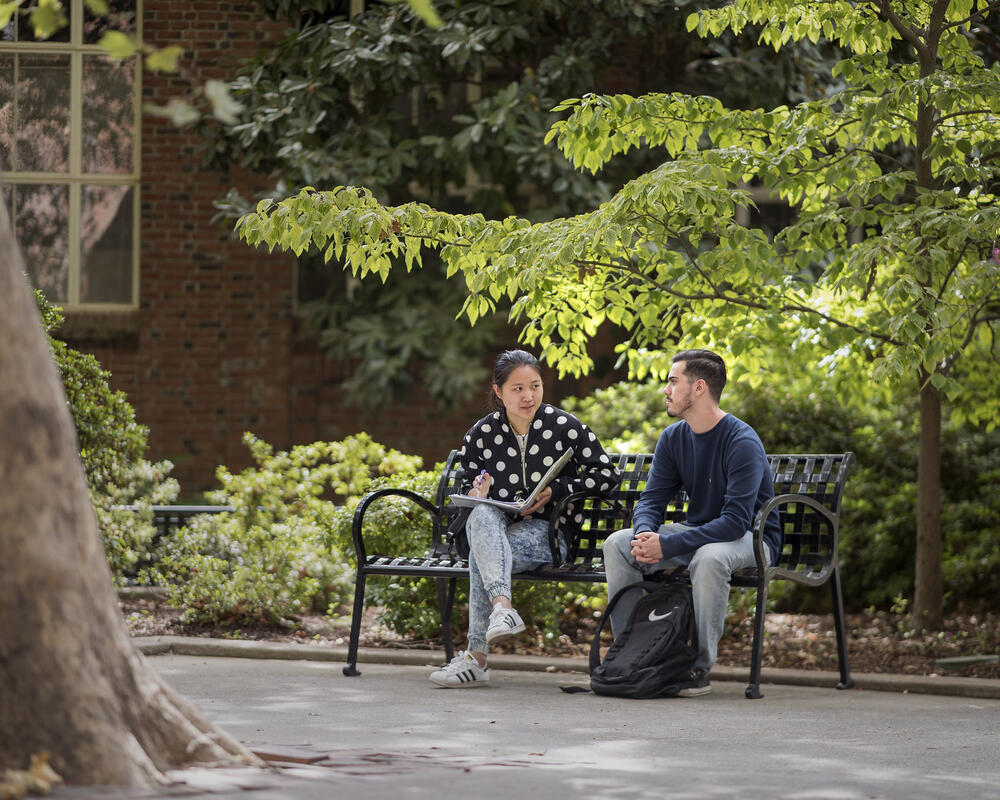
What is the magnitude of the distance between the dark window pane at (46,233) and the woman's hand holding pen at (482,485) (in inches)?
322

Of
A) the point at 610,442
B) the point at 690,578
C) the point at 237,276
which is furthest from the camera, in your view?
the point at 237,276

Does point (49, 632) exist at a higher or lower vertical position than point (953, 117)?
lower

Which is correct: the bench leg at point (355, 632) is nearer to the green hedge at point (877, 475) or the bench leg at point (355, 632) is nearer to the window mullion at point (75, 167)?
the green hedge at point (877, 475)

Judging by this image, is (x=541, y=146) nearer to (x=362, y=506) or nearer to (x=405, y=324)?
(x=405, y=324)

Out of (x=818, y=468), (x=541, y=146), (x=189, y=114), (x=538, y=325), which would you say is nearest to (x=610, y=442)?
(x=538, y=325)

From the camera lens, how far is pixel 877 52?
676 cm

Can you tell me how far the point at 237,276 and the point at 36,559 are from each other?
33.3 feet

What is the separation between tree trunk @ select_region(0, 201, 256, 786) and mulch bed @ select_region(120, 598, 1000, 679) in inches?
162

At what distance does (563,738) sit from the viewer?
4602mm

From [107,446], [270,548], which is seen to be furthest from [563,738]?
[107,446]

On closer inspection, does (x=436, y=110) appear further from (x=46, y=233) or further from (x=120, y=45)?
(x=120, y=45)

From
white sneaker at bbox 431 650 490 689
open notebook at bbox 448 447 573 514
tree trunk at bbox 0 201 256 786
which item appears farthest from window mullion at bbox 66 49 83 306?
tree trunk at bbox 0 201 256 786

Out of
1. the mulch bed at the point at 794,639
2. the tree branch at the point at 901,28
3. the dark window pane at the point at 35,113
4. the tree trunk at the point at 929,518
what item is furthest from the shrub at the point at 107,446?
the dark window pane at the point at 35,113

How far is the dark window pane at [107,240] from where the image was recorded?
44.0 ft
